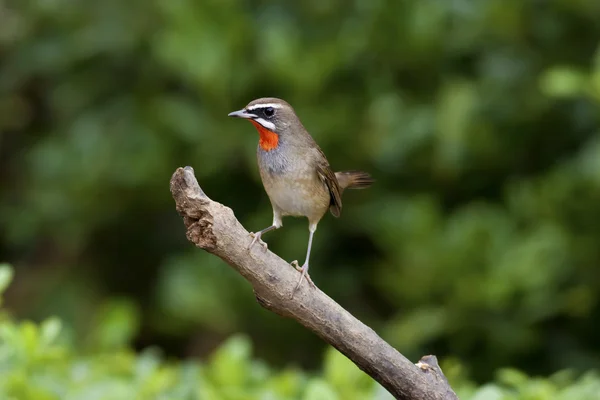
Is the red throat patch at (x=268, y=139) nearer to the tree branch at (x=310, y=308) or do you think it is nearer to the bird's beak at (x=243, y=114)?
the bird's beak at (x=243, y=114)

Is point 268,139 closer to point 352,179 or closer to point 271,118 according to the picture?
point 271,118

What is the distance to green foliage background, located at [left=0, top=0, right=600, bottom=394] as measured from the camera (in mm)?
5020

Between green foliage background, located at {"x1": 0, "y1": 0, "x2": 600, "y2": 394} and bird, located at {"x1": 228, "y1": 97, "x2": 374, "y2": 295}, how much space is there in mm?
1318

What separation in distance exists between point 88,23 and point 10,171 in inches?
56.8

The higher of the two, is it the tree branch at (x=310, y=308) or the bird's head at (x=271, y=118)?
the bird's head at (x=271, y=118)

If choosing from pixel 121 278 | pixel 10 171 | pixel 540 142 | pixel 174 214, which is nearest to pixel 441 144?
pixel 540 142

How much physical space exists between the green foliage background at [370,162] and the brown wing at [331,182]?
107 centimetres

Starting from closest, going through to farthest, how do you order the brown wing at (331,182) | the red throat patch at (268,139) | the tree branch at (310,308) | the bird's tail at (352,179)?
the tree branch at (310,308) < the red throat patch at (268,139) < the brown wing at (331,182) < the bird's tail at (352,179)

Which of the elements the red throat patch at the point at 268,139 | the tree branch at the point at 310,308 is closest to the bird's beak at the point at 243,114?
the red throat patch at the point at 268,139

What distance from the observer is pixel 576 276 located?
5.14 meters

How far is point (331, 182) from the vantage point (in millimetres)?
3918

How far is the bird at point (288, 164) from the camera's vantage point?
Result: 3533mm

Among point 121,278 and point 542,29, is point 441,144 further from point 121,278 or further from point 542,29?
point 121,278

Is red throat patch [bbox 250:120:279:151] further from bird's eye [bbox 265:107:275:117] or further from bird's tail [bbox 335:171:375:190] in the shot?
bird's tail [bbox 335:171:375:190]
